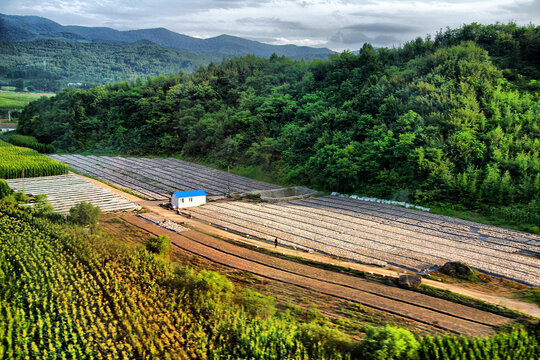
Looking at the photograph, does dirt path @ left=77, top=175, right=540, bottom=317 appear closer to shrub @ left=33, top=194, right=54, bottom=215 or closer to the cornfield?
the cornfield

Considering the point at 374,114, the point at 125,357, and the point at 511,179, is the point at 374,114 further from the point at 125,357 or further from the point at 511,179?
the point at 125,357

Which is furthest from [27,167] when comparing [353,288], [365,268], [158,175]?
[353,288]

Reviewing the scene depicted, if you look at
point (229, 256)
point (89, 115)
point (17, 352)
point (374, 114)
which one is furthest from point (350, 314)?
point (89, 115)

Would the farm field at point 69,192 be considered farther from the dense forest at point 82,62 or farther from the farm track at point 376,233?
the dense forest at point 82,62

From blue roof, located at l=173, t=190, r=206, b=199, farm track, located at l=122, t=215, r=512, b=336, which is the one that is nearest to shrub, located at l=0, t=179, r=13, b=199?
blue roof, located at l=173, t=190, r=206, b=199

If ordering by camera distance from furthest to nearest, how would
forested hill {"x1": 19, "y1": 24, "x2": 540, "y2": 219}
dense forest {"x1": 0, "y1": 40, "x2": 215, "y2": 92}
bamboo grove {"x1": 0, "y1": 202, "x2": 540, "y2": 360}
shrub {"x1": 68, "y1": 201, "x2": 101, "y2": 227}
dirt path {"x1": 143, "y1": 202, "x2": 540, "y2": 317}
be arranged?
dense forest {"x1": 0, "y1": 40, "x2": 215, "y2": 92}
forested hill {"x1": 19, "y1": 24, "x2": 540, "y2": 219}
shrub {"x1": 68, "y1": 201, "x2": 101, "y2": 227}
dirt path {"x1": 143, "y1": 202, "x2": 540, "y2": 317}
bamboo grove {"x1": 0, "y1": 202, "x2": 540, "y2": 360}

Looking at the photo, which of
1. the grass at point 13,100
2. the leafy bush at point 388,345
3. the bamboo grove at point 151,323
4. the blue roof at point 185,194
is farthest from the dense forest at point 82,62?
the leafy bush at point 388,345
